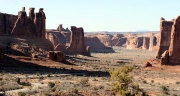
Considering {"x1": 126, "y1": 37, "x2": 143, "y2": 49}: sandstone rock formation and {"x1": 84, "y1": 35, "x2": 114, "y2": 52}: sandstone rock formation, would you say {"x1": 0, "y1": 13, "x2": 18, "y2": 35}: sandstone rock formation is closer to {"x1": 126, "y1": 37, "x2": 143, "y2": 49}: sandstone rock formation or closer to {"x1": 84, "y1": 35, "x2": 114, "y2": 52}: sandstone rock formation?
{"x1": 84, "y1": 35, "x2": 114, "y2": 52}: sandstone rock formation

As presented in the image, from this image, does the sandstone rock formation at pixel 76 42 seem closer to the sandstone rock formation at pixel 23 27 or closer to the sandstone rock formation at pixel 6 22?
the sandstone rock formation at pixel 6 22

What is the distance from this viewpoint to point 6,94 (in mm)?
24672

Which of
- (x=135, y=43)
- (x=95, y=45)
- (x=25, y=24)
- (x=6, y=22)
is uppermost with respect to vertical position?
(x=6, y=22)

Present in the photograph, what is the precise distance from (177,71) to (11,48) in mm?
34396

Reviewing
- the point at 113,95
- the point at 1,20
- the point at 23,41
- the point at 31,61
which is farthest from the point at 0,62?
the point at 1,20

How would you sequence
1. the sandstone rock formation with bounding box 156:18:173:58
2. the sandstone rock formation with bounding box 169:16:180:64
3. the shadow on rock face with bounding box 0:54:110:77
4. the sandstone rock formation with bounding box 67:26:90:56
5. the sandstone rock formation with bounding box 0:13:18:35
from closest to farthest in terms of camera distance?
the shadow on rock face with bounding box 0:54:110:77
the sandstone rock formation with bounding box 169:16:180:64
the sandstone rock formation with bounding box 156:18:173:58
the sandstone rock formation with bounding box 0:13:18:35
the sandstone rock formation with bounding box 67:26:90:56

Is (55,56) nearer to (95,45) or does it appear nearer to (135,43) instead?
(95,45)

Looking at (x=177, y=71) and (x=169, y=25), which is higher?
(x=169, y=25)

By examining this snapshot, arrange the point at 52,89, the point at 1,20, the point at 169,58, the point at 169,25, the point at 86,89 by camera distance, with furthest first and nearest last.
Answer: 1. the point at 1,20
2. the point at 169,25
3. the point at 169,58
4. the point at 86,89
5. the point at 52,89

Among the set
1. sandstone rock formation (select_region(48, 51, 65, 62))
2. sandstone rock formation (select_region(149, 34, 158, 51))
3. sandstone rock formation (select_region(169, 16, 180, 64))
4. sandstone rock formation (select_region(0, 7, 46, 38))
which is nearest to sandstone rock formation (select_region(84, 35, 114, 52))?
sandstone rock formation (select_region(149, 34, 158, 51))

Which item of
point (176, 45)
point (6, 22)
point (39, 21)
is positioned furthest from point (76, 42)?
point (176, 45)

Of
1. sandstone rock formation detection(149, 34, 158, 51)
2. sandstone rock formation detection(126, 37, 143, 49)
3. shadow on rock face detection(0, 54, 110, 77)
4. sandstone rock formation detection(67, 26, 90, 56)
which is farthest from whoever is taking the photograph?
sandstone rock formation detection(126, 37, 143, 49)

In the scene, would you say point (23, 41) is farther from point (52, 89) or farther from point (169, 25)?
point (52, 89)

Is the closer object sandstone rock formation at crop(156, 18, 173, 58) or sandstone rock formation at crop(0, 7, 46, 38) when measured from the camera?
sandstone rock formation at crop(156, 18, 173, 58)
